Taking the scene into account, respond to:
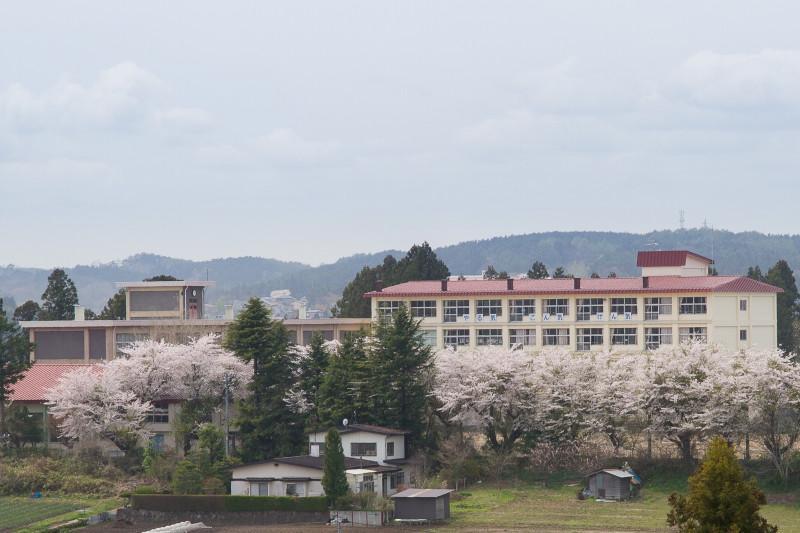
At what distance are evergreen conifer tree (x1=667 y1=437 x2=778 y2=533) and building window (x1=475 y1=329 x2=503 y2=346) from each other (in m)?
54.4

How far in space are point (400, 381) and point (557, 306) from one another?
72.1 ft

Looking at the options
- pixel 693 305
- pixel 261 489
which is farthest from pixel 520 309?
pixel 261 489

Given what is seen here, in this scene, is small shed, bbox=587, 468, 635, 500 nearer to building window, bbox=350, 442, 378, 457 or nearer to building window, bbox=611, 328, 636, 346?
building window, bbox=350, 442, 378, 457

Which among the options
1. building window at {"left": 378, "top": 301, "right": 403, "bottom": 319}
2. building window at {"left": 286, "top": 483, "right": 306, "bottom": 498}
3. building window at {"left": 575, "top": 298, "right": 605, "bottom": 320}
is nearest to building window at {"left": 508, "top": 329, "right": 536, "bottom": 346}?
building window at {"left": 575, "top": 298, "right": 605, "bottom": 320}

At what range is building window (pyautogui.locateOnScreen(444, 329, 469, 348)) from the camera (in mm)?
87688

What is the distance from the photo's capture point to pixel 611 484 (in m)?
59.1

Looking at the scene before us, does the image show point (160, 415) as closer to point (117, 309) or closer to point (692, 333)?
point (692, 333)

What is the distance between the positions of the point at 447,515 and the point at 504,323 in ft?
107

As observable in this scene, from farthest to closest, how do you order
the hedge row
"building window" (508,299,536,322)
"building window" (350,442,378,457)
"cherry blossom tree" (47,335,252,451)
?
1. "building window" (508,299,536,322)
2. "cherry blossom tree" (47,335,252,451)
3. "building window" (350,442,378,457)
4. the hedge row

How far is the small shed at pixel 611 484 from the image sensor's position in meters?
58.9

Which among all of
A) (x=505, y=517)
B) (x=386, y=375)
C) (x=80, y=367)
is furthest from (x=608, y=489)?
(x=80, y=367)

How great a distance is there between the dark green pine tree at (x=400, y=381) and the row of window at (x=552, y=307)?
16040 millimetres

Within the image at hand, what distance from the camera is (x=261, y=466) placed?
59.5m

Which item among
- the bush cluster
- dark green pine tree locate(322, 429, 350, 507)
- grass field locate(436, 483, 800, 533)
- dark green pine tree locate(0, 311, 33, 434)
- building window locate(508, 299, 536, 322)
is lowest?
grass field locate(436, 483, 800, 533)
